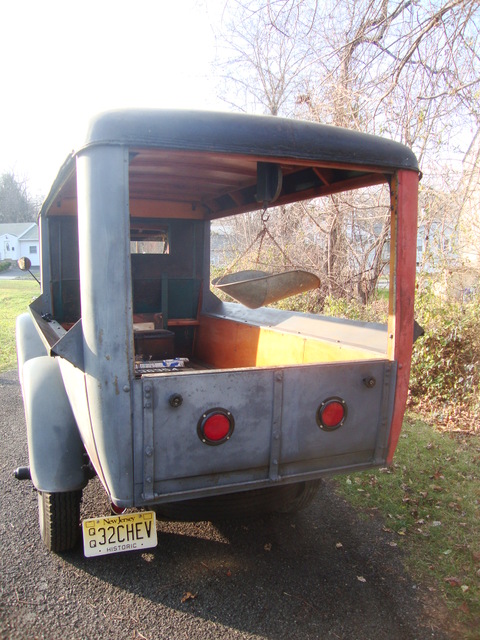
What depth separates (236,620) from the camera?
2570 mm

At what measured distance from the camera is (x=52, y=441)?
9.31ft

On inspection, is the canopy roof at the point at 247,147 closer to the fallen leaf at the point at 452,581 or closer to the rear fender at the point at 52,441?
the rear fender at the point at 52,441

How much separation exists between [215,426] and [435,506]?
95.7 inches

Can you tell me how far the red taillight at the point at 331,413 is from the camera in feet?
8.61

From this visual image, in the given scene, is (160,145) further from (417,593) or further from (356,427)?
(417,593)

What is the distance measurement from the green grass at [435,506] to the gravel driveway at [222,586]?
17 cm

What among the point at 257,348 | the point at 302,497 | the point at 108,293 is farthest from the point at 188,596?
the point at 257,348

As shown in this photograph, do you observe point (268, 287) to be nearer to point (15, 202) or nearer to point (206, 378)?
point (206, 378)

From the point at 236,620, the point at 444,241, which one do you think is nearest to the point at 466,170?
the point at 444,241

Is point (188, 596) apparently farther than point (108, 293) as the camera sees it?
Yes

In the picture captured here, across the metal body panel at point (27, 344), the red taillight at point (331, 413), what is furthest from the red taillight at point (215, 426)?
the metal body panel at point (27, 344)

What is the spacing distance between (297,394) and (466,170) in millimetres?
5476

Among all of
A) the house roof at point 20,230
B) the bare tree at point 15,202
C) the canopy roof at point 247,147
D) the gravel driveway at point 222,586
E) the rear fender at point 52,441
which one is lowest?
the gravel driveway at point 222,586

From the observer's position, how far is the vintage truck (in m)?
2.17
